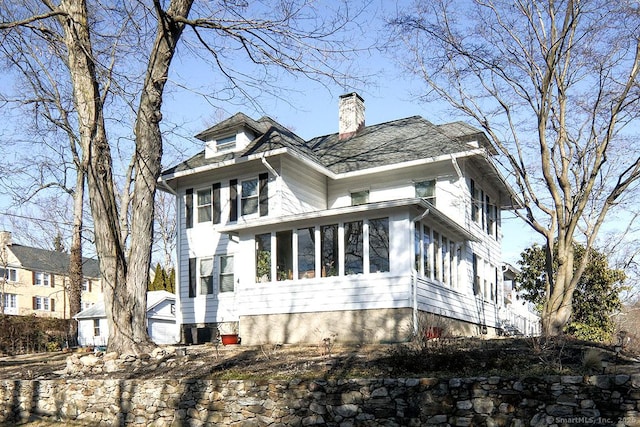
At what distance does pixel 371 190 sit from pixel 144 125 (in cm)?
682

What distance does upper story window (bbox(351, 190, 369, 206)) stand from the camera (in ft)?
57.0

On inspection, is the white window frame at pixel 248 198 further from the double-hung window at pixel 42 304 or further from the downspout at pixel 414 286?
the double-hung window at pixel 42 304

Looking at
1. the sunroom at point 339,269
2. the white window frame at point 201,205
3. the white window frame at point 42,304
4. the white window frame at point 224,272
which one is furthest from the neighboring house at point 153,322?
the white window frame at point 42,304

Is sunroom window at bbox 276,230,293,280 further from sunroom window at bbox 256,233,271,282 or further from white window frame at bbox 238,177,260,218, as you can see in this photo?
white window frame at bbox 238,177,260,218

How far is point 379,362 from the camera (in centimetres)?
911

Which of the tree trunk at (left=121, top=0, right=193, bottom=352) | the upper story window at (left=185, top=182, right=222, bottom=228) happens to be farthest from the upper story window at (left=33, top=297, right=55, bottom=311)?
the tree trunk at (left=121, top=0, right=193, bottom=352)

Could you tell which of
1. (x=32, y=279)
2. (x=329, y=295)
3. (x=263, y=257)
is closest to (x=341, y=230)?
(x=329, y=295)

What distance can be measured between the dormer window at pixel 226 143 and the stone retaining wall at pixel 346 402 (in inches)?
353

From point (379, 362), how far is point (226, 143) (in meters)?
10.7

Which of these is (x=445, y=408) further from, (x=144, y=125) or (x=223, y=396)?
(x=144, y=125)

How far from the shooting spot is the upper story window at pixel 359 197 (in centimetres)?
1737

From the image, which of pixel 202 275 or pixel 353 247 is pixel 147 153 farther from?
pixel 202 275

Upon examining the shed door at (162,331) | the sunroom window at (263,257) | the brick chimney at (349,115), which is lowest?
the shed door at (162,331)

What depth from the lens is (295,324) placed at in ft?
46.5
